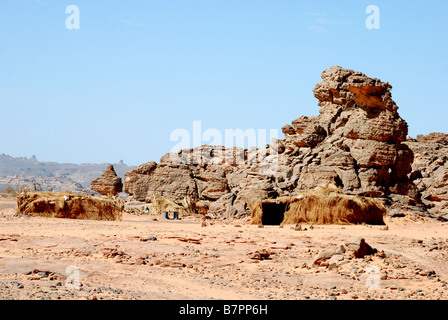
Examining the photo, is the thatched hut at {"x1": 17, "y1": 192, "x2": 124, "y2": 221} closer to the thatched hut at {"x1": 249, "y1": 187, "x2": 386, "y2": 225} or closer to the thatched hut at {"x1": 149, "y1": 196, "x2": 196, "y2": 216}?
the thatched hut at {"x1": 249, "y1": 187, "x2": 386, "y2": 225}

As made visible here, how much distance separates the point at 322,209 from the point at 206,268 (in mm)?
9569

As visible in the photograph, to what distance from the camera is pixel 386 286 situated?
791 centimetres

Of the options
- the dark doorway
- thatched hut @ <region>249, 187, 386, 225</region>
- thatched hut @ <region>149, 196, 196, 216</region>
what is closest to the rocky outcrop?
thatched hut @ <region>249, 187, 386, 225</region>

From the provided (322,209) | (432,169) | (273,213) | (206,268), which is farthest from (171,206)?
(432,169)

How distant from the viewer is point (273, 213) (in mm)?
19344

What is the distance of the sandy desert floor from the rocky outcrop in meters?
17.8

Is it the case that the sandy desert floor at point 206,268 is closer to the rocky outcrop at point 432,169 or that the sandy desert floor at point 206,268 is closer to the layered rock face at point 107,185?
the rocky outcrop at point 432,169

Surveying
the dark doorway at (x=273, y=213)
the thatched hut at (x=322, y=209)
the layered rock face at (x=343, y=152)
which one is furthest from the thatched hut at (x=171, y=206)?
the thatched hut at (x=322, y=209)

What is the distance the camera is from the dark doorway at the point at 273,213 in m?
19.2

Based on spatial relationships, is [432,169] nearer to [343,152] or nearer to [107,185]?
[343,152]

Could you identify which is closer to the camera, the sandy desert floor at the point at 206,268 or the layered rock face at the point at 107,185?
the sandy desert floor at the point at 206,268

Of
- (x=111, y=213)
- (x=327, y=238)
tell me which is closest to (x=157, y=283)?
(x=327, y=238)
